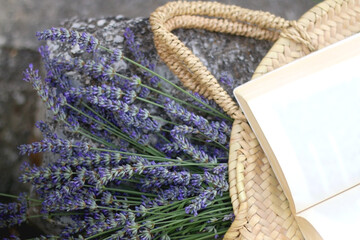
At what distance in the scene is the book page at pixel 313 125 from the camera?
0.69m

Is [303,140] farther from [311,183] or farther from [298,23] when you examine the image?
[298,23]

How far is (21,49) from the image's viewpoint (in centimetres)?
119

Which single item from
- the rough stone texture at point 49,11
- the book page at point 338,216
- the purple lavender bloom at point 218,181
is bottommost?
the book page at point 338,216

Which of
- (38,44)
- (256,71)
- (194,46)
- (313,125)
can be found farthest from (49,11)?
(313,125)

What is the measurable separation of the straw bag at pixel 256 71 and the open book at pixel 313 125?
33 millimetres

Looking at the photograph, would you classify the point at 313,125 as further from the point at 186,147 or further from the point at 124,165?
the point at 124,165

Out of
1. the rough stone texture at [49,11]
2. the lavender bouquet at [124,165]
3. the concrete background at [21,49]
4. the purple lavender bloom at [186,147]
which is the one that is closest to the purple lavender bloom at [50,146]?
the lavender bouquet at [124,165]

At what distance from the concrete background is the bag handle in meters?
0.45

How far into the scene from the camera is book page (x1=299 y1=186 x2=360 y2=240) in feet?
2.32

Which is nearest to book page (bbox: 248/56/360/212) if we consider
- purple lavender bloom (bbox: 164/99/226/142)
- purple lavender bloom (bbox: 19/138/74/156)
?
purple lavender bloom (bbox: 164/99/226/142)

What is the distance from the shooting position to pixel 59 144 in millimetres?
731

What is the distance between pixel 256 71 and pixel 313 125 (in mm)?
149

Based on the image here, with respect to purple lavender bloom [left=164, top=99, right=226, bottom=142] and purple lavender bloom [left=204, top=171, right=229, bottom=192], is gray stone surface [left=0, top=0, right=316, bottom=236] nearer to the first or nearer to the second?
purple lavender bloom [left=164, top=99, right=226, bottom=142]

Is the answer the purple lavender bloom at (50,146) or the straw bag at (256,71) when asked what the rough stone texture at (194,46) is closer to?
the straw bag at (256,71)
